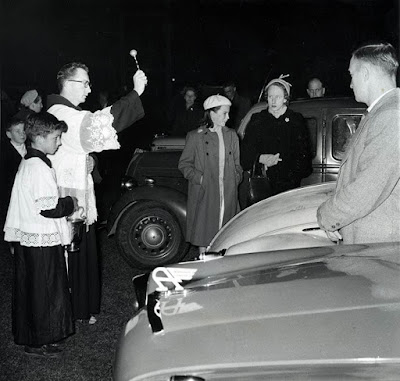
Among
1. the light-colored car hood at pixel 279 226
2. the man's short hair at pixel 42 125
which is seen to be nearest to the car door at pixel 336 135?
the light-colored car hood at pixel 279 226

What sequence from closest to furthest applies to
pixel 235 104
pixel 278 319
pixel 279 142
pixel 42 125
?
1. pixel 278 319
2. pixel 42 125
3. pixel 279 142
4. pixel 235 104

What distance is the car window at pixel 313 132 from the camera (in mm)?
6066

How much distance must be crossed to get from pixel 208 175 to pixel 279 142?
793 mm

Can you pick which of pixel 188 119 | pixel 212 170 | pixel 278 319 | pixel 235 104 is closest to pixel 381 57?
pixel 278 319

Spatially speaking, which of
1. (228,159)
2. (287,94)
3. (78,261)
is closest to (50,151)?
(78,261)

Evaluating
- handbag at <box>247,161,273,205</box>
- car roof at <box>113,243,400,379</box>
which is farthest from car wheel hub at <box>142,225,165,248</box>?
car roof at <box>113,243,400,379</box>

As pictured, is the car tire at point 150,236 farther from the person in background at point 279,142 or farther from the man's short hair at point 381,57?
the man's short hair at point 381,57

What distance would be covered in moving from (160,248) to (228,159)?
145 cm

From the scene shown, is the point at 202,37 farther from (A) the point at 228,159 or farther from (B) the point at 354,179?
(B) the point at 354,179

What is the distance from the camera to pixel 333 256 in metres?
Result: 2.72

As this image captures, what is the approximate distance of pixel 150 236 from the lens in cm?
690

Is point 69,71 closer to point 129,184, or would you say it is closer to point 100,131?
point 100,131

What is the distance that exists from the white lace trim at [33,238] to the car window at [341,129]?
293 cm

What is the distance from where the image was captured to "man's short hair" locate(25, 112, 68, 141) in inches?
172
